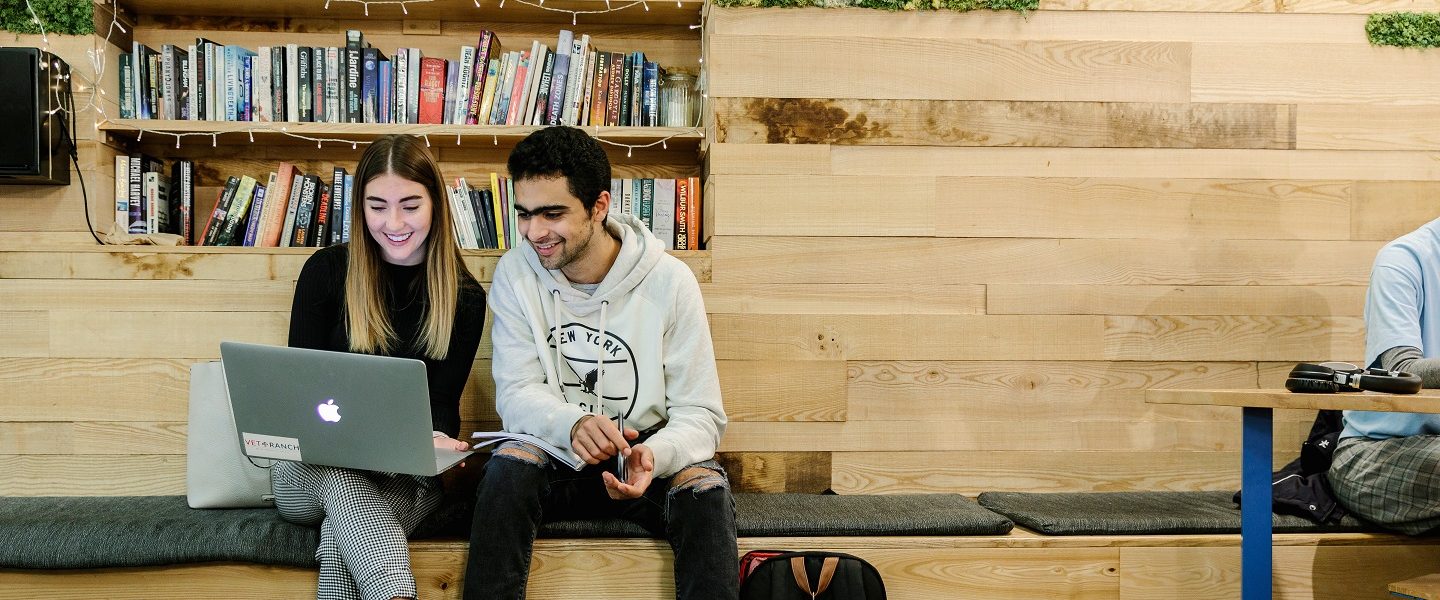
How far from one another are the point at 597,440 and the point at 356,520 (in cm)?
44

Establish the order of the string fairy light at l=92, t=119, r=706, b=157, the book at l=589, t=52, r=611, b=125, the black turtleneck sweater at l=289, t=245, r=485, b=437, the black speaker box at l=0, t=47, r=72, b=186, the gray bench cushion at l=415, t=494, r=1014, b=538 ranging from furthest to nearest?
the book at l=589, t=52, r=611, b=125 → the string fairy light at l=92, t=119, r=706, b=157 → the black speaker box at l=0, t=47, r=72, b=186 → the black turtleneck sweater at l=289, t=245, r=485, b=437 → the gray bench cushion at l=415, t=494, r=1014, b=538

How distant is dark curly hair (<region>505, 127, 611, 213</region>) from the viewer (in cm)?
190

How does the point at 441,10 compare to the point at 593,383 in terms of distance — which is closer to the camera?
the point at 593,383

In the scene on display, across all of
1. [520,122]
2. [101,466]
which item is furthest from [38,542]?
[520,122]

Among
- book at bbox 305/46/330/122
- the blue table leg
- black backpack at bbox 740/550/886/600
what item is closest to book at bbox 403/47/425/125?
book at bbox 305/46/330/122

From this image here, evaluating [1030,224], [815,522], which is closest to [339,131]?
[815,522]

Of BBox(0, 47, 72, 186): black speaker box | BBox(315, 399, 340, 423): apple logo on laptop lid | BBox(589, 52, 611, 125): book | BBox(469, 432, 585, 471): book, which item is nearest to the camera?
BBox(315, 399, 340, 423): apple logo on laptop lid

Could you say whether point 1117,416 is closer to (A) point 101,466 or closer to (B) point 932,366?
(B) point 932,366

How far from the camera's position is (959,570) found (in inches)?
79.4

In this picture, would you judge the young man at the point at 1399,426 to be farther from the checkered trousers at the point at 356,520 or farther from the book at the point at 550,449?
the checkered trousers at the point at 356,520

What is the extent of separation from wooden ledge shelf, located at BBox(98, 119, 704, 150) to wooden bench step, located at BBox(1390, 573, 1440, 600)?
1.74 meters

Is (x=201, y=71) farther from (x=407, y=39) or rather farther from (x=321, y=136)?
(x=407, y=39)

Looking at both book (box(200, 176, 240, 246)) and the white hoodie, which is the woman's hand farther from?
book (box(200, 176, 240, 246))

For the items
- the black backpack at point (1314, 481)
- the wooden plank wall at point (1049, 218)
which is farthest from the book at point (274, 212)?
the black backpack at point (1314, 481)
